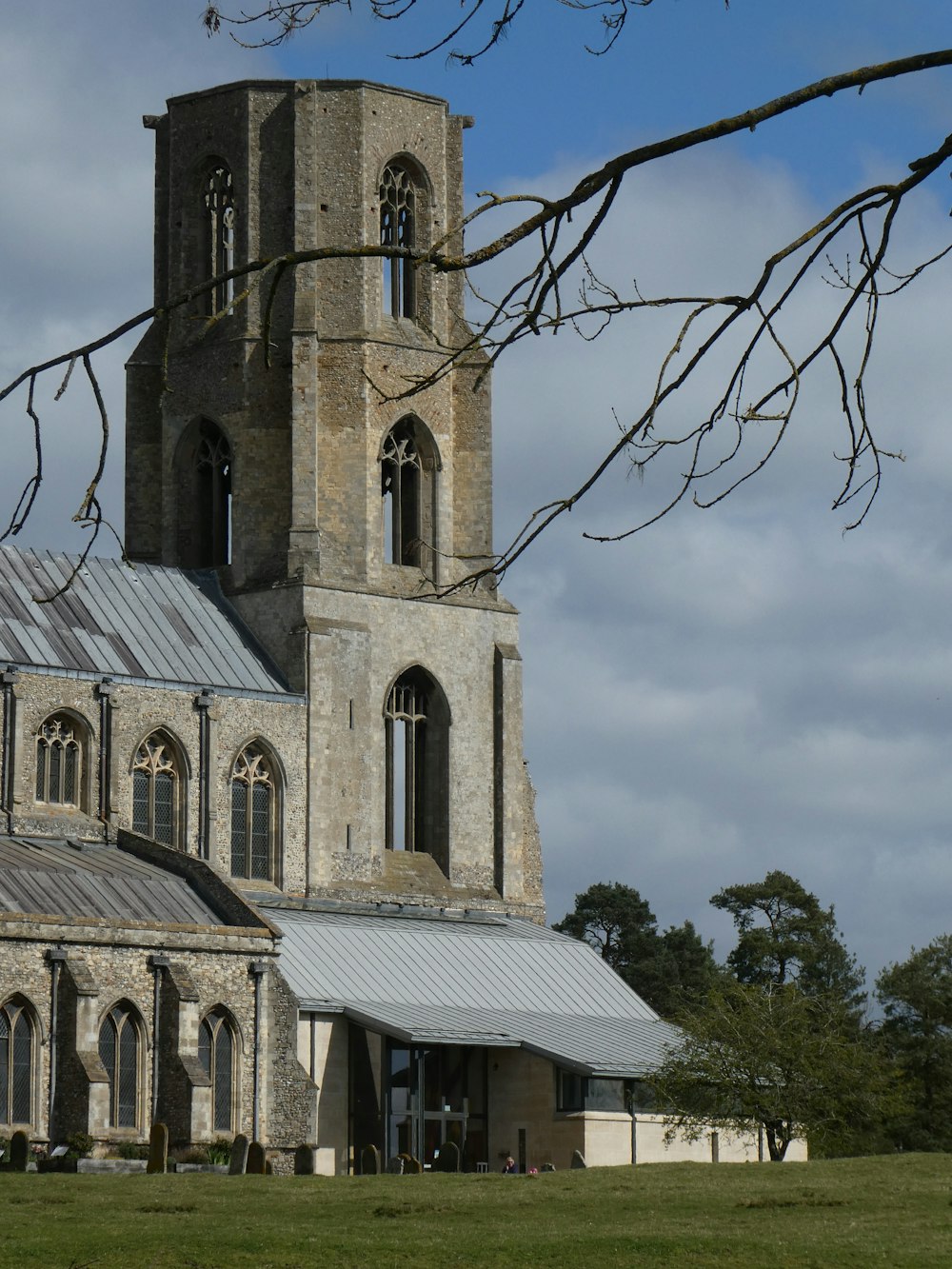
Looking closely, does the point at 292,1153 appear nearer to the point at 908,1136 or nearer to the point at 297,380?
the point at 297,380

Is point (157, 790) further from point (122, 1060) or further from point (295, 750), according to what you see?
point (122, 1060)

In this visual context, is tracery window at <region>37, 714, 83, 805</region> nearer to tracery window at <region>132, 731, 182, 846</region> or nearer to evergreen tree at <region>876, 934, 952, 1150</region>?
tracery window at <region>132, 731, 182, 846</region>

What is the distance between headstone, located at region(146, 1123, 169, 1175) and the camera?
42406mm

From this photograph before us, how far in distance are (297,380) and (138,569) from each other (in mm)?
6096

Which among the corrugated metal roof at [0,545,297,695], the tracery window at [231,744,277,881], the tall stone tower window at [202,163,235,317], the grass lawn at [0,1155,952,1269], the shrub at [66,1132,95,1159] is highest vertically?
the tall stone tower window at [202,163,235,317]

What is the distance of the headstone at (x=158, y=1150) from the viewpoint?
139ft

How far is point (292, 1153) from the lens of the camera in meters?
49.8

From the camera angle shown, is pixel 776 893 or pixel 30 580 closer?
pixel 30 580

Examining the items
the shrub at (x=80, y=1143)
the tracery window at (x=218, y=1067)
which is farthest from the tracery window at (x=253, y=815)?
the shrub at (x=80, y=1143)

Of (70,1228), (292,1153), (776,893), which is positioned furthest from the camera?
(776,893)

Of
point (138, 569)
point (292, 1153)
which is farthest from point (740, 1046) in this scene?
point (138, 569)

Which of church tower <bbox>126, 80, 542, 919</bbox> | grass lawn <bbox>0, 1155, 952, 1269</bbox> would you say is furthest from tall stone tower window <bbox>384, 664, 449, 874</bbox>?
grass lawn <bbox>0, 1155, 952, 1269</bbox>

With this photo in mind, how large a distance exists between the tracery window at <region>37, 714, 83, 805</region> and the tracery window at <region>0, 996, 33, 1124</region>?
33.1 ft

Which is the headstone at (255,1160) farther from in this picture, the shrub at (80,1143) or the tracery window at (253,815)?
the tracery window at (253,815)
